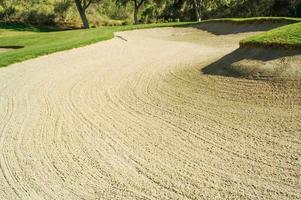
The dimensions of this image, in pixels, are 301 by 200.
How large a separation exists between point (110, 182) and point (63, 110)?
490 centimetres

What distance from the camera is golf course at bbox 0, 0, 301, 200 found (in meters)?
6.70

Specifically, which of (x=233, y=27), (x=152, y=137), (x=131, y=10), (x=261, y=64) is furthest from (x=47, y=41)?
(x=131, y=10)

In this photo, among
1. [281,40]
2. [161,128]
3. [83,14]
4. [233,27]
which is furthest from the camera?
[83,14]

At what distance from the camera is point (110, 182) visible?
689cm

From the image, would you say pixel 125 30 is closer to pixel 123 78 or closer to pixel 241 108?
pixel 123 78

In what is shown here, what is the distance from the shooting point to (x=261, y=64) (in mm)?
11453

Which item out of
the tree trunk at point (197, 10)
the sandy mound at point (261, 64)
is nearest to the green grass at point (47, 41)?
the sandy mound at point (261, 64)

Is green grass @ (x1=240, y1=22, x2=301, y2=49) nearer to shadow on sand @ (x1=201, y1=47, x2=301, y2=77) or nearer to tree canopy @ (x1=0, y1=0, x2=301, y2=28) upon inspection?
shadow on sand @ (x1=201, y1=47, x2=301, y2=77)

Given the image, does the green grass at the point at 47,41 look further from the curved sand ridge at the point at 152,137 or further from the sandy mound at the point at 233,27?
the curved sand ridge at the point at 152,137

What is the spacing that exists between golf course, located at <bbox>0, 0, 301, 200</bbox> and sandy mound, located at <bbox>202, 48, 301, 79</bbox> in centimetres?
4

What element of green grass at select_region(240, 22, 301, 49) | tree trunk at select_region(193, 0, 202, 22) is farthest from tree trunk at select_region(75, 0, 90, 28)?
green grass at select_region(240, 22, 301, 49)

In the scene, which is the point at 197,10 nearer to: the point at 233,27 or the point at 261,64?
the point at 233,27

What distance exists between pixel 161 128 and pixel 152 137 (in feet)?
1.75

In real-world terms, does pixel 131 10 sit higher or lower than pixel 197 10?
lower
